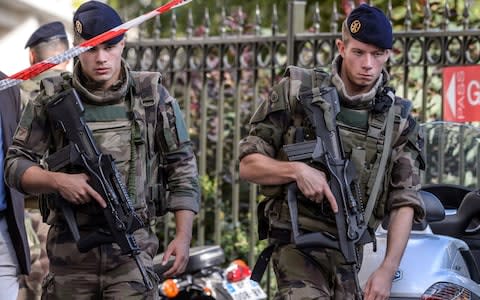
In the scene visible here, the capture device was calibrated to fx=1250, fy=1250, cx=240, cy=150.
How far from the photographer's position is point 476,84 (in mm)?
7488

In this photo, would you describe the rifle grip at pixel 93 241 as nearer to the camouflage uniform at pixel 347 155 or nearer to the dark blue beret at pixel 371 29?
the camouflage uniform at pixel 347 155

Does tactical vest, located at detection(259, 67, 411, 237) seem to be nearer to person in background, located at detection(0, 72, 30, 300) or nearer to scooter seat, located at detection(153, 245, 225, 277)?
person in background, located at detection(0, 72, 30, 300)

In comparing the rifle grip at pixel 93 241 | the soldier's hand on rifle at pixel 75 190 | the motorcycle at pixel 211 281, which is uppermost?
the soldier's hand on rifle at pixel 75 190

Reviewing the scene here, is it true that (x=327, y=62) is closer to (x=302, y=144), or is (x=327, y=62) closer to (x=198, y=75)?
(x=198, y=75)

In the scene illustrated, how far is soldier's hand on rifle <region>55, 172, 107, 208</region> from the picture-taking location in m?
4.66

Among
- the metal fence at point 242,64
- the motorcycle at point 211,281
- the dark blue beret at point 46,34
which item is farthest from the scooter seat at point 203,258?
the dark blue beret at point 46,34

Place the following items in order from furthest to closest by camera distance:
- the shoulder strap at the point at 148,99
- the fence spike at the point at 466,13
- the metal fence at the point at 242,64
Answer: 1. the metal fence at the point at 242,64
2. the fence spike at the point at 466,13
3. the shoulder strap at the point at 148,99

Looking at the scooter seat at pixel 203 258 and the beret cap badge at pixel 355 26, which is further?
the scooter seat at pixel 203 258

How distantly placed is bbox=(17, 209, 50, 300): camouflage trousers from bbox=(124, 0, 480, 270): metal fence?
1585 millimetres

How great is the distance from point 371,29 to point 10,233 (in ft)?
6.65

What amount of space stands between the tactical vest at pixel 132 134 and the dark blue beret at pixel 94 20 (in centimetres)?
19

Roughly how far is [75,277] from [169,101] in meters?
0.79

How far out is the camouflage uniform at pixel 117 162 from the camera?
4.75 metres

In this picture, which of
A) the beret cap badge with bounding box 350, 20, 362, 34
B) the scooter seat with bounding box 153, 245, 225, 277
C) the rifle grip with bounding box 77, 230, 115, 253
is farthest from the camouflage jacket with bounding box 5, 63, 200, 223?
the scooter seat with bounding box 153, 245, 225, 277
